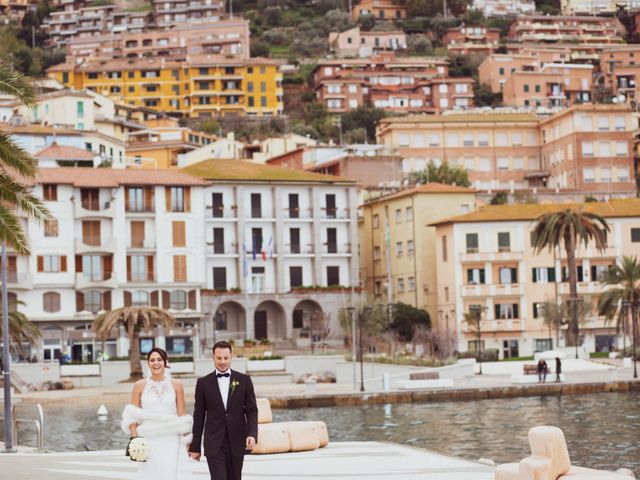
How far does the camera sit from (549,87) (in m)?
169

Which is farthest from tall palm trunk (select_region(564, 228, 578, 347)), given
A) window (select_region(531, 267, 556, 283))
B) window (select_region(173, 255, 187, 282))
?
window (select_region(173, 255, 187, 282))

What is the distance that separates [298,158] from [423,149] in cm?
1795

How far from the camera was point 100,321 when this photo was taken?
71.8 meters

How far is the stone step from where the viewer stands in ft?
229

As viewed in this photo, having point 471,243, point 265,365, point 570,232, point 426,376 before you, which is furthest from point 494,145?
point 426,376

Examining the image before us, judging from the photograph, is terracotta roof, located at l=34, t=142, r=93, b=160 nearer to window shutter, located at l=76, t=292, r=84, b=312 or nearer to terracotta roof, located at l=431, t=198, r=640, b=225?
window shutter, located at l=76, t=292, r=84, b=312

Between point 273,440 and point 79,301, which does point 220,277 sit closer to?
point 79,301

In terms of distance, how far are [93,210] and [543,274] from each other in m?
27.9

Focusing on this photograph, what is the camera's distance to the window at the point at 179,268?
→ 3408 inches

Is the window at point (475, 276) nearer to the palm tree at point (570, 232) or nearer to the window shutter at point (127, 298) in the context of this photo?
the palm tree at point (570, 232)

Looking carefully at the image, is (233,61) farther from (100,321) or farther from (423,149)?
(100,321)

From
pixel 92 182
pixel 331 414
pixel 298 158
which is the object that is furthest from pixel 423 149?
pixel 331 414

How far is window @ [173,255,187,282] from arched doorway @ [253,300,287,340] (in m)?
6.34

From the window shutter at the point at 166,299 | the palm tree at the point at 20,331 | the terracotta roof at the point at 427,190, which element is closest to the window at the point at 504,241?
the terracotta roof at the point at 427,190
